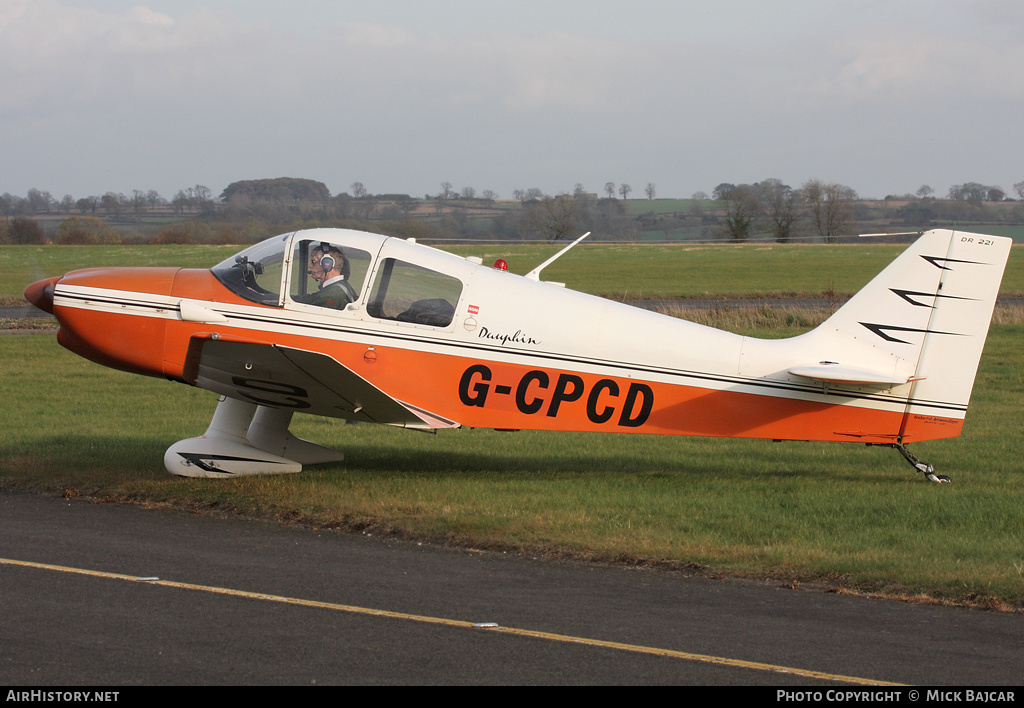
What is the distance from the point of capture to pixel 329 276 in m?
8.34

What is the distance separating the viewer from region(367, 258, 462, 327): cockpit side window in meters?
8.34

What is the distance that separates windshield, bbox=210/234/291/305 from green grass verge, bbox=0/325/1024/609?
1.84 meters

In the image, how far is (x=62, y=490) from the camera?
845 cm

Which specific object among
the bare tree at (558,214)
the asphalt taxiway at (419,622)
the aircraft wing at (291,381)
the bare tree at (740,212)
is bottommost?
the asphalt taxiway at (419,622)

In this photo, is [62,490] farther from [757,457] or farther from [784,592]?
[757,457]

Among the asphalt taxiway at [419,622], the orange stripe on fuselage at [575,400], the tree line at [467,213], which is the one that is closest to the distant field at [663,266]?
the tree line at [467,213]

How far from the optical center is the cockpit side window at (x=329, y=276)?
8336mm

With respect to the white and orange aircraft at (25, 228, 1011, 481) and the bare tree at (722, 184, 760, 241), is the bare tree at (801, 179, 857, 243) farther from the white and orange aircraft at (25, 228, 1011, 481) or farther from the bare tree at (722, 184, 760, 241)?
the white and orange aircraft at (25, 228, 1011, 481)

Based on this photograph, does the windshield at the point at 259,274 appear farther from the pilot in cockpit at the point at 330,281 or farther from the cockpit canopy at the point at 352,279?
the pilot in cockpit at the point at 330,281

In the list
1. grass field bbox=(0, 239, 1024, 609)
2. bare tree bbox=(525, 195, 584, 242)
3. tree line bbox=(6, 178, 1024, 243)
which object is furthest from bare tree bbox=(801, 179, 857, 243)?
grass field bbox=(0, 239, 1024, 609)

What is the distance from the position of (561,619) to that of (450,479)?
3916mm

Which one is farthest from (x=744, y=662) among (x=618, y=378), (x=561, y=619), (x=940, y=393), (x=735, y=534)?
(x=940, y=393)

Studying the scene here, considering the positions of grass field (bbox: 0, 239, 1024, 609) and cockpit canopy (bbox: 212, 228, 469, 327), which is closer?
grass field (bbox: 0, 239, 1024, 609)

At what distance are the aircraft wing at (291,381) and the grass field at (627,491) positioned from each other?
0.76 meters
